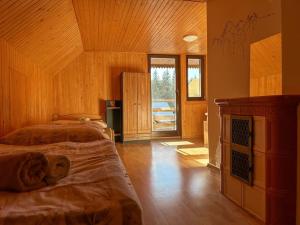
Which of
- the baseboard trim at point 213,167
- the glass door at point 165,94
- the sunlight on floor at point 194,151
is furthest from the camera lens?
the glass door at point 165,94

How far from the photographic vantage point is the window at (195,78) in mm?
6816

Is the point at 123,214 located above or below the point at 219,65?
below

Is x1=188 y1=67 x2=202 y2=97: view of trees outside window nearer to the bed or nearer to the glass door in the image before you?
the glass door

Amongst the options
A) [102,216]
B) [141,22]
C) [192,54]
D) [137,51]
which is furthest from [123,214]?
[192,54]

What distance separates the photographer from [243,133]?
7.13 feet

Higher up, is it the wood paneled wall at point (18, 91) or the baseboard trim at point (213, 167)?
the wood paneled wall at point (18, 91)

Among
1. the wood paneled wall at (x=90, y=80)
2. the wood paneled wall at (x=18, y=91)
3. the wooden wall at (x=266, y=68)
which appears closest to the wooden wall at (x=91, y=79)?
the wood paneled wall at (x=90, y=80)

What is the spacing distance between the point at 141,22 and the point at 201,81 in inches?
125

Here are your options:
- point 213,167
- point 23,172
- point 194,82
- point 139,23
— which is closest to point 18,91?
point 139,23

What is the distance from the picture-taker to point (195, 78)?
686cm

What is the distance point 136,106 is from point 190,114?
5.17 ft

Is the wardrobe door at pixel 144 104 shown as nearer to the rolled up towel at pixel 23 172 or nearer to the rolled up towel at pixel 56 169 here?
the rolled up towel at pixel 56 169

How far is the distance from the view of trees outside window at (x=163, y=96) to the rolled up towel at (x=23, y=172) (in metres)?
5.50

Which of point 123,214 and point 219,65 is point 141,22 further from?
point 123,214
